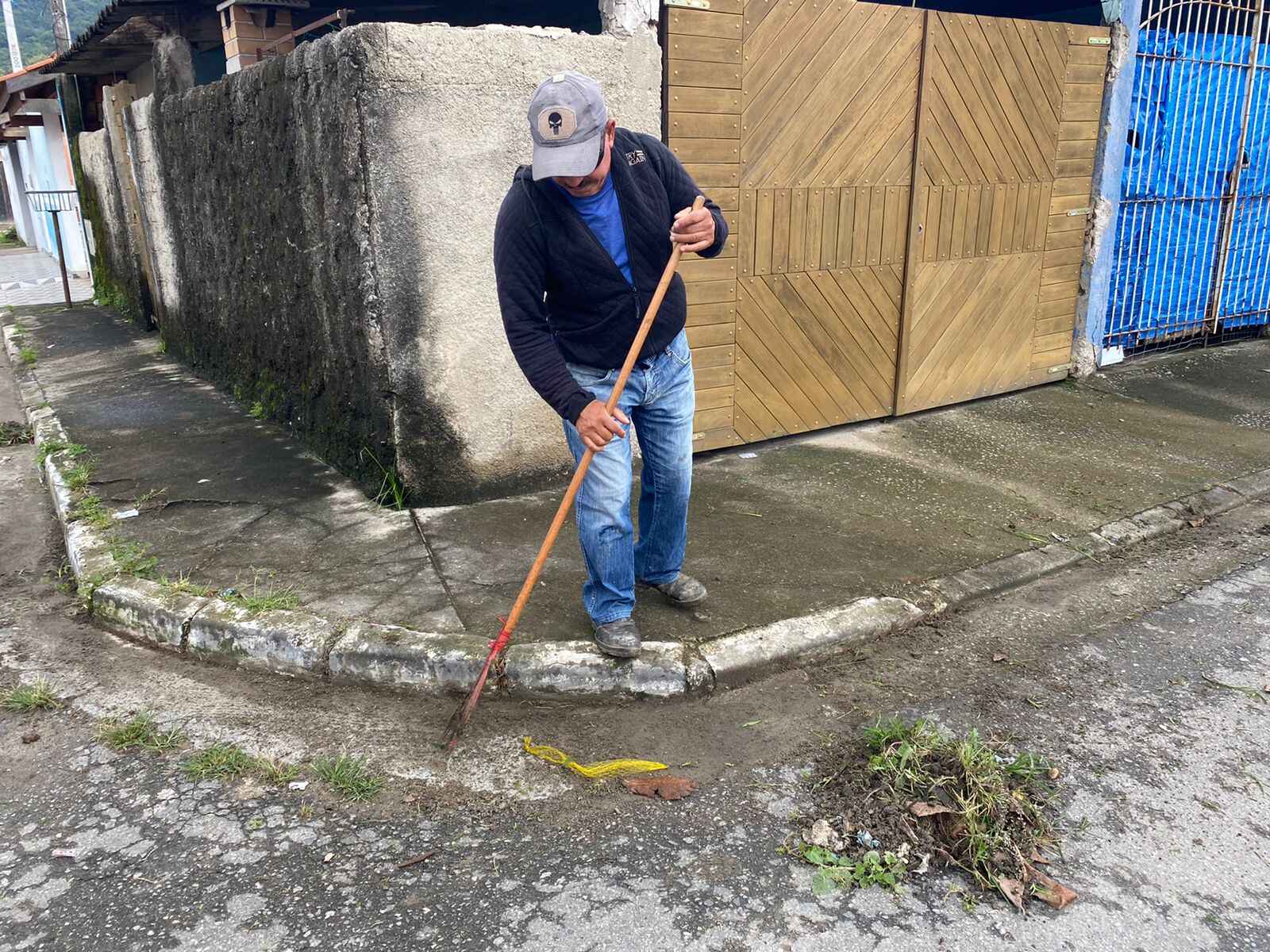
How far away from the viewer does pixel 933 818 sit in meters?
2.69

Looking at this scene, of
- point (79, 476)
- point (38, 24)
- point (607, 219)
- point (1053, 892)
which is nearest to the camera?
point (1053, 892)

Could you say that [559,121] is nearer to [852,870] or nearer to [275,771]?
[275,771]

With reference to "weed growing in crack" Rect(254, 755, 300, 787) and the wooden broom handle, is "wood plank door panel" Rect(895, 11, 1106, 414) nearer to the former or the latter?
the wooden broom handle

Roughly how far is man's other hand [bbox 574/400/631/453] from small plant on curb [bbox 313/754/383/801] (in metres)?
1.26

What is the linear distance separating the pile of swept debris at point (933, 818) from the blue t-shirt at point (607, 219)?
1.79 m

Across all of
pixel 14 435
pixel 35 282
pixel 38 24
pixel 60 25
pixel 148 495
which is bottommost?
pixel 14 435

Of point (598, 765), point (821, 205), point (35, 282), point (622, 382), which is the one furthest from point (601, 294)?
point (35, 282)

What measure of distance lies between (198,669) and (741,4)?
13.9ft

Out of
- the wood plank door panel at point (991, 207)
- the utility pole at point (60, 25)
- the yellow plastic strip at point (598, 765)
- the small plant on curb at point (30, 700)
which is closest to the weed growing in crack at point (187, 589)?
the small plant on curb at point (30, 700)

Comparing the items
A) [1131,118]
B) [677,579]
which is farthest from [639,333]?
[1131,118]

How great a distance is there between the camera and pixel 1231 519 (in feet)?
16.7

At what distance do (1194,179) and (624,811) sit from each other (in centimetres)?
790

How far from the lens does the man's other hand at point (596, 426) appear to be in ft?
10.4

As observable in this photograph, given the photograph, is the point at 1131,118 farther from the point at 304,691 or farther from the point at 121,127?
the point at 121,127
